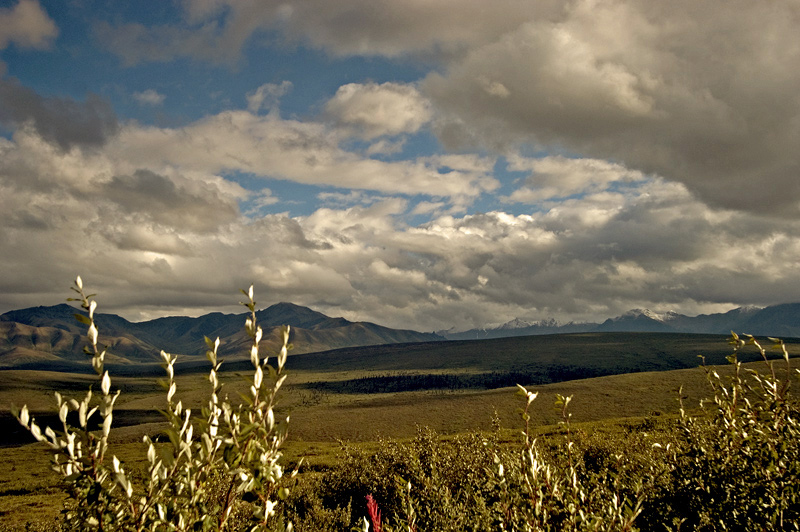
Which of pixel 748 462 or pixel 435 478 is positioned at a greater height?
pixel 748 462

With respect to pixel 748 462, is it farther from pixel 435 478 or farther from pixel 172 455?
pixel 435 478

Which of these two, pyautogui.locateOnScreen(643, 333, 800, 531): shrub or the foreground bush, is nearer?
the foreground bush

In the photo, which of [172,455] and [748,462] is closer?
[172,455]

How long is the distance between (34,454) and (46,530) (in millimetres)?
155534

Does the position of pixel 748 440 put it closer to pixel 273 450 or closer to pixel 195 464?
pixel 273 450

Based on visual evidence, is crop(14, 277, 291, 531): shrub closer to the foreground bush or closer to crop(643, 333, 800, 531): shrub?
the foreground bush

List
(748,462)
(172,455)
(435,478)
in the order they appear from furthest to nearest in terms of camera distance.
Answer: (435,478) < (748,462) < (172,455)

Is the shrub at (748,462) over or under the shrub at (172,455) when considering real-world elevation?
under

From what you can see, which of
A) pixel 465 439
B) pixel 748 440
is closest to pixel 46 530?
pixel 465 439

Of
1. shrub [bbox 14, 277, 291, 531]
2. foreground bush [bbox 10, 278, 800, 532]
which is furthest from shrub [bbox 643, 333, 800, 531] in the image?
shrub [bbox 14, 277, 291, 531]

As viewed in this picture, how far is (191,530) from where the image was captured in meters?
4.50

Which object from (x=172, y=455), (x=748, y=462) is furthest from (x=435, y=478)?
(x=172, y=455)

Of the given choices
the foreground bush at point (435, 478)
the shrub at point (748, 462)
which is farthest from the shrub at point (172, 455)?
the shrub at point (748, 462)

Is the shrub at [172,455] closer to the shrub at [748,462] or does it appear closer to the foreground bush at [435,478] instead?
the foreground bush at [435,478]
